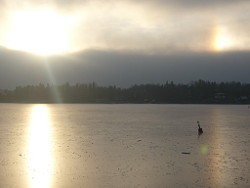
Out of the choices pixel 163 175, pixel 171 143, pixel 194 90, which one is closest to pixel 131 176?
pixel 163 175

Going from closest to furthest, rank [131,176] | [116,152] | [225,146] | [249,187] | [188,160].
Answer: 1. [249,187]
2. [131,176]
3. [188,160]
4. [116,152]
5. [225,146]

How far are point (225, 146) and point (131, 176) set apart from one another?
575 inches

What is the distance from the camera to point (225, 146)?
30.5 metres

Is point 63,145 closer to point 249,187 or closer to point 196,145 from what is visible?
point 196,145

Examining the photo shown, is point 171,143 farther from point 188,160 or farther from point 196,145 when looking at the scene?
point 188,160

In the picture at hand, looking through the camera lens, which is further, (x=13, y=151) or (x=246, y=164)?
(x=13, y=151)

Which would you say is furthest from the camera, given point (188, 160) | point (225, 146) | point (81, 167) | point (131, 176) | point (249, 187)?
point (225, 146)

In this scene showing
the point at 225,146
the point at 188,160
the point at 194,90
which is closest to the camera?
the point at 188,160

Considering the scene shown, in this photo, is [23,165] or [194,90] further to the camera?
[194,90]

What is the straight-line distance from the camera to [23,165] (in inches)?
827

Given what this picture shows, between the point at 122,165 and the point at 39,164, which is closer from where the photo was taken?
the point at 122,165

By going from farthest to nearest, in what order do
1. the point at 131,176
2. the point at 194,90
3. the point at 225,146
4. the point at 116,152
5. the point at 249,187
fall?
the point at 194,90
the point at 225,146
the point at 116,152
the point at 131,176
the point at 249,187

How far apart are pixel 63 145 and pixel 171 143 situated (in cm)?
904

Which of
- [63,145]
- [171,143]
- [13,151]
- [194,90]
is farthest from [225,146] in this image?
[194,90]
